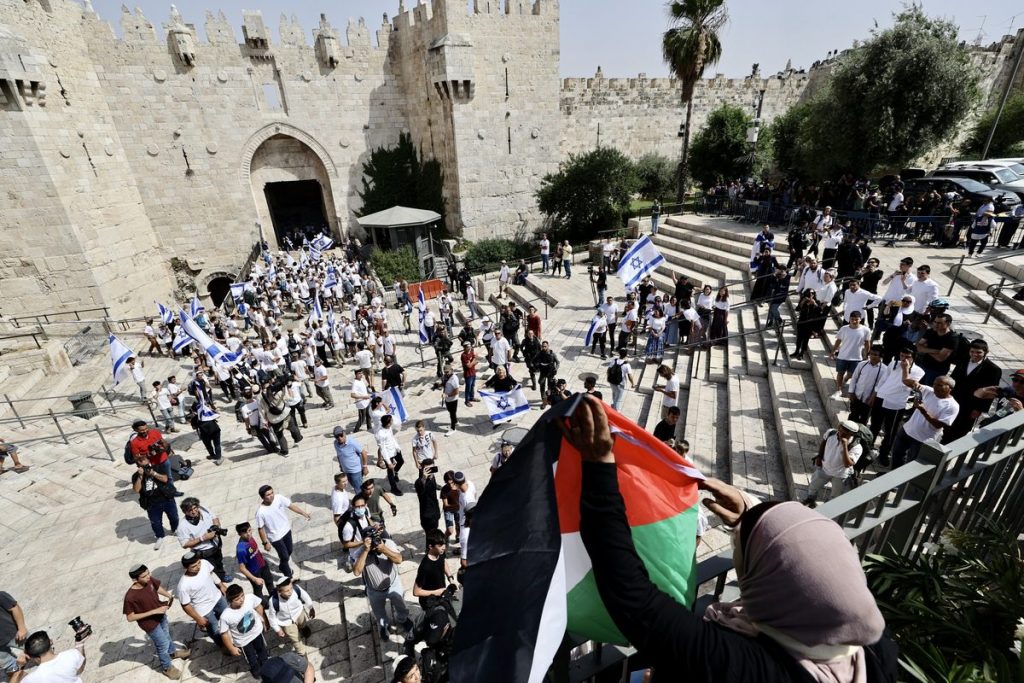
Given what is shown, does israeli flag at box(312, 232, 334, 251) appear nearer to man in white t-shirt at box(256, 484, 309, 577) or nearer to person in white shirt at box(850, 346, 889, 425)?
man in white t-shirt at box(256, 484, 309, 577)

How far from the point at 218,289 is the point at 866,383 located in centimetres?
2978

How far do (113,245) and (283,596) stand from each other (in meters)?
22.4

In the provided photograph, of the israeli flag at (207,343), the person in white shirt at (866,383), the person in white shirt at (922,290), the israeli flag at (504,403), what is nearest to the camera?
the person in white shirt at (866,383)

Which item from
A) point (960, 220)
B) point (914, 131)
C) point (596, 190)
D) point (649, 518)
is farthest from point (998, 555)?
point (596, 190)

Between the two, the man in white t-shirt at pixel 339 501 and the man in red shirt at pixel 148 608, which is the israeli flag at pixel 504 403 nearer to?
the man in white t-shirt at pixel 339 501

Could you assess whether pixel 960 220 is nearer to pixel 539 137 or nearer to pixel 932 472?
pixel 932 472

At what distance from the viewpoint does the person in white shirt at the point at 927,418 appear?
5.31 meters

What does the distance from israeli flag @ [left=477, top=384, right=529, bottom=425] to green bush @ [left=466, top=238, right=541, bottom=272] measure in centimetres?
1574

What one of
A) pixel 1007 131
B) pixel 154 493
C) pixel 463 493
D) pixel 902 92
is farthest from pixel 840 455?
pixel 1007 131

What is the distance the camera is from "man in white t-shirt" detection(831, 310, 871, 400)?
7.68 m

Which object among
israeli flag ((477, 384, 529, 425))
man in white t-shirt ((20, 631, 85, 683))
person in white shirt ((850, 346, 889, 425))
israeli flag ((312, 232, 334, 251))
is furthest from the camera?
israeli flag ((312, 232, 334, 251))

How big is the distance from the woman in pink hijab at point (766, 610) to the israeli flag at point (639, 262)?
411 inches

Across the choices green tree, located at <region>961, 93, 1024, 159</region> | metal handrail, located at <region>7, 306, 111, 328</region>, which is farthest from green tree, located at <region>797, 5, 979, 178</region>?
metal handrail, located at <region>7, 306, 111, 328</region>

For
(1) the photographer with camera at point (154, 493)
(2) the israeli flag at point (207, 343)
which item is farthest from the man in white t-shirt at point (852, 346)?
(2) the israeli flag at point (207, 343)
